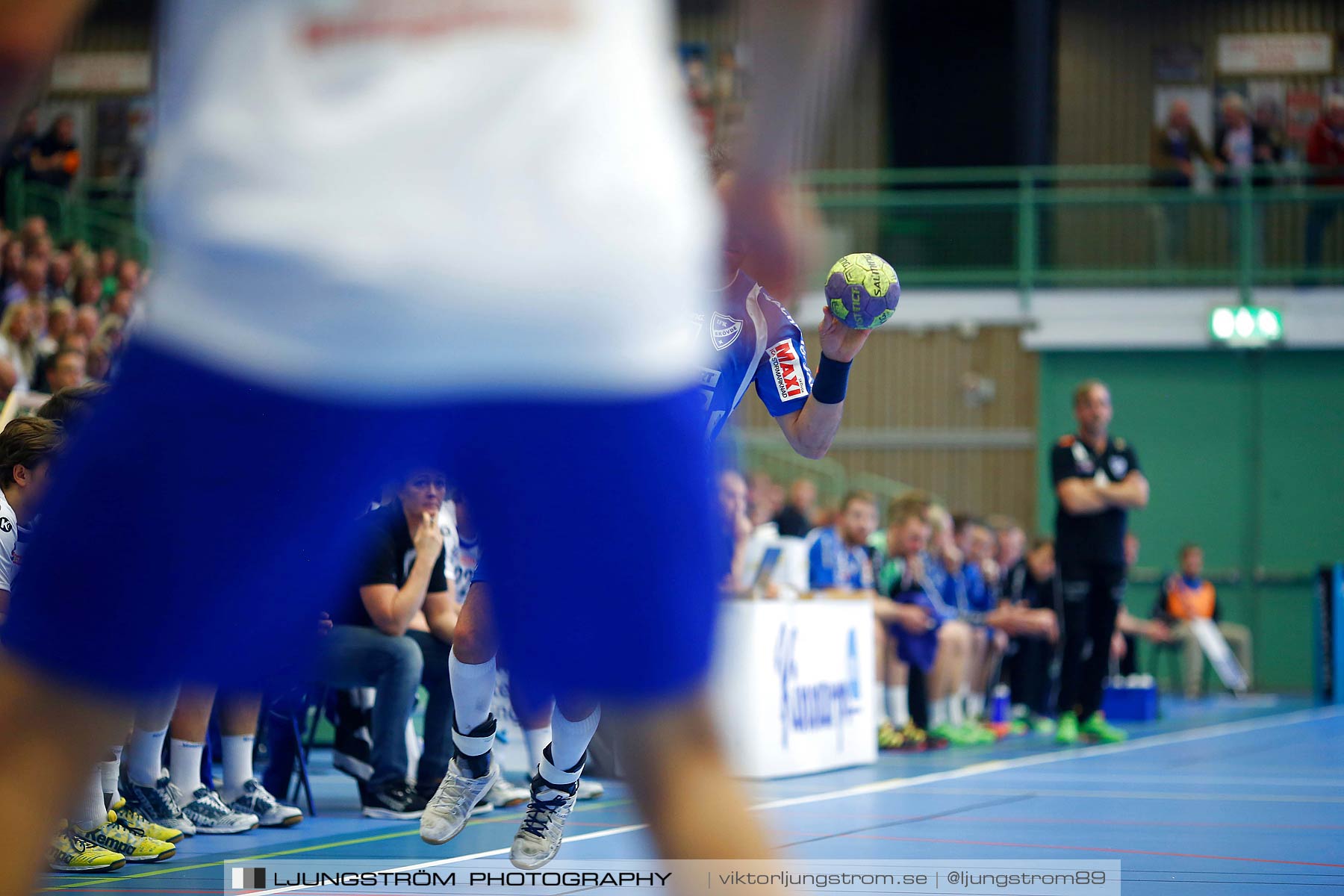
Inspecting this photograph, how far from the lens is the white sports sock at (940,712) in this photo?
1162 cm

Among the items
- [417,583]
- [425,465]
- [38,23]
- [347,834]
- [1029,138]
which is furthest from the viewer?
[1029,138]

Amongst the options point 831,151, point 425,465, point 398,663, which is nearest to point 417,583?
point 398,663

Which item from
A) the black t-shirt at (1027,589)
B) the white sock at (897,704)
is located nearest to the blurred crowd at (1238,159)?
the black t-shirt at (1027,589)

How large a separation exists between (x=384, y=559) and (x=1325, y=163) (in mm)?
17220

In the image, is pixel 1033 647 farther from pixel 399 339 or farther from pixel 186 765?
pixel 399 339

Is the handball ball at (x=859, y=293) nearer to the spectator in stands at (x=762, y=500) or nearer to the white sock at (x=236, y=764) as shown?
the white sock at (x=236, y=764)

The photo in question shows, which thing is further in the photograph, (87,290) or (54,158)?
(54,158)

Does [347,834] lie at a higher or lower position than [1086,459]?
lower

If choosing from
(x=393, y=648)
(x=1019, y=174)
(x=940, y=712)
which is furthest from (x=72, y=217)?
(x=1019, y=174)

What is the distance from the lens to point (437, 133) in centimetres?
150

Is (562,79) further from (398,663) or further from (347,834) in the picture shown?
(398,663)

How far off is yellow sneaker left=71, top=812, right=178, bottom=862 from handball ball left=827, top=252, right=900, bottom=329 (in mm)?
2968

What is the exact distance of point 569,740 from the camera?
4727 mm

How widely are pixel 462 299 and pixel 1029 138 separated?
67.3ft
